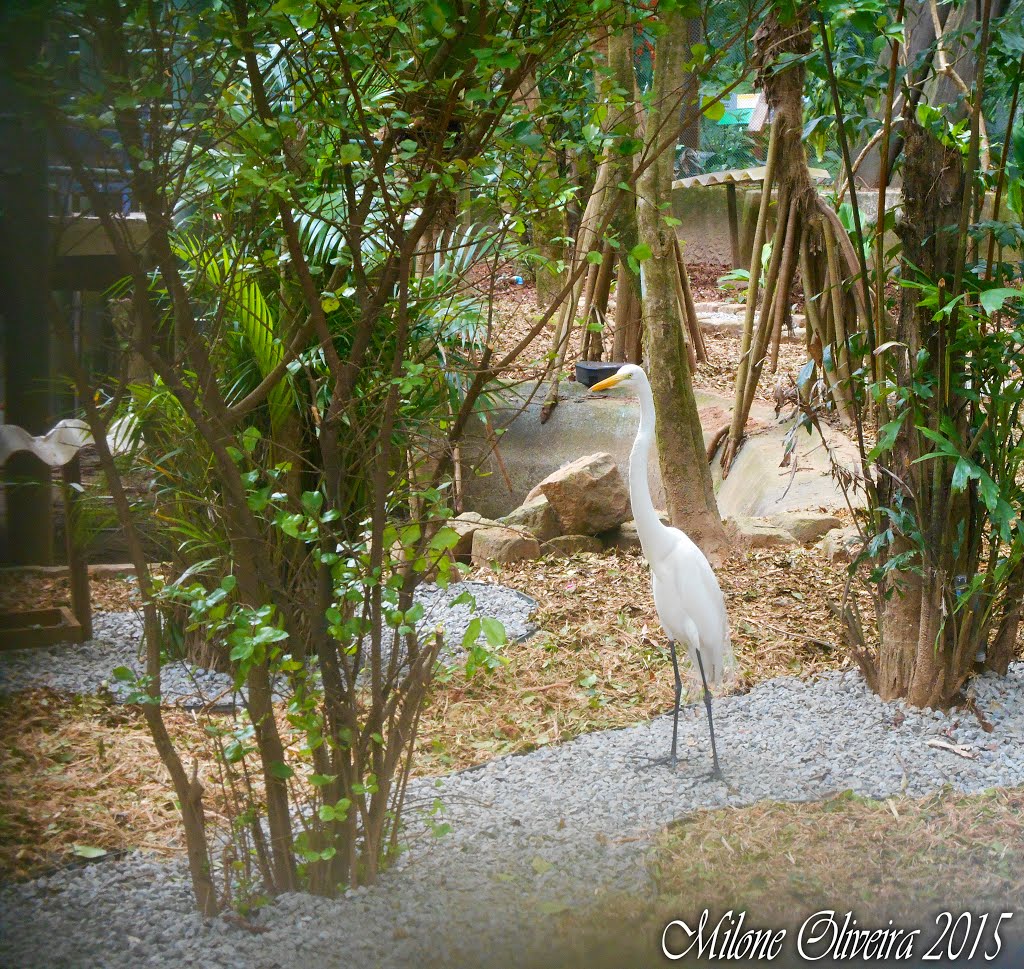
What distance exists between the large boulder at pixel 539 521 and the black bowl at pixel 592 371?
127cm

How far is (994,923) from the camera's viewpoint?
78.0 inches

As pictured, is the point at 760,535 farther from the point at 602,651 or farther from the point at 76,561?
the point at 76,561

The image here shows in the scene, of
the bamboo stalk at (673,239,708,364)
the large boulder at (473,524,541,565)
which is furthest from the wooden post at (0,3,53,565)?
the bamboo stalk at (673,239,708,364)

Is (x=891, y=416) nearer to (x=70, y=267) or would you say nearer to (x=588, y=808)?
(x=588, y=808)

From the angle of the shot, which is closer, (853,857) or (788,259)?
(853,857)

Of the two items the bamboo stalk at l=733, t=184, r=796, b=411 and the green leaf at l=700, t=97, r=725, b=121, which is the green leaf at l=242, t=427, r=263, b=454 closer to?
the green leaf at l=700, t=97, r=725, b=121

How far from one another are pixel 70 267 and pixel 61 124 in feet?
0.74

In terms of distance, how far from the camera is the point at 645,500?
3.10 metres

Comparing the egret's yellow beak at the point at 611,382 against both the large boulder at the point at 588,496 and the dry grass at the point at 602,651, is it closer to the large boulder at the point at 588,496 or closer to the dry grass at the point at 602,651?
the dry grass at the point at 602,651

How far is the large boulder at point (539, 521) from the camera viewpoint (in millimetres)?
5117

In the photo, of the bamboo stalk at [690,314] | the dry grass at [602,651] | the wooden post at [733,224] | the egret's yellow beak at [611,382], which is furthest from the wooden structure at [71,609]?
the wooden post at [733,224]

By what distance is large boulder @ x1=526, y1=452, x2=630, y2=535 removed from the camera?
5070mm

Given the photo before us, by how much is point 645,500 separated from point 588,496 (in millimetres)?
1971

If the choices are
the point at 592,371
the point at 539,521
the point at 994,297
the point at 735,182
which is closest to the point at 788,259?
the point at 592,371
